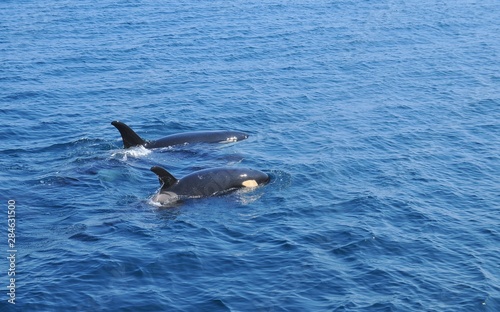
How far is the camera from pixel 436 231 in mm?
25109

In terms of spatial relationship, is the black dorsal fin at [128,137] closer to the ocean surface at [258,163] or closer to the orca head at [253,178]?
the ocean surface at [258,163]

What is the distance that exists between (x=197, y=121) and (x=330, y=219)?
12.7 metres

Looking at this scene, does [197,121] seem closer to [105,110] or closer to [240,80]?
[105,110]

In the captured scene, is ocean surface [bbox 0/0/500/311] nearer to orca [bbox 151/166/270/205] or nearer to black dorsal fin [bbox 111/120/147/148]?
orca [bbox 151/166/270/205]

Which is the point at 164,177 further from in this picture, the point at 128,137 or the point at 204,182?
the point at 128,137

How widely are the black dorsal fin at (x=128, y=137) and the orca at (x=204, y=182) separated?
191 inches

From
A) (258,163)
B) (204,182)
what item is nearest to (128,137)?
(258,163)

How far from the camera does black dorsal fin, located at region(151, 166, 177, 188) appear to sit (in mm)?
25875

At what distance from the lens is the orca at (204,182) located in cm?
2616

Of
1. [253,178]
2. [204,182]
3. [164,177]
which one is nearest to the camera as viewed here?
[164,177]

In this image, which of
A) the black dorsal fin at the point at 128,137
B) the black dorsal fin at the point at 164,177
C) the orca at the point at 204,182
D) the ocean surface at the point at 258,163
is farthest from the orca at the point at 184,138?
the black dorsal fin at the point at 164,177

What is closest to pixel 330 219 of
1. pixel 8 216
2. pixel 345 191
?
pixel 345 191

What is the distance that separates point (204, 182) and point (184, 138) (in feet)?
20.1

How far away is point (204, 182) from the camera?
27.0 meters
